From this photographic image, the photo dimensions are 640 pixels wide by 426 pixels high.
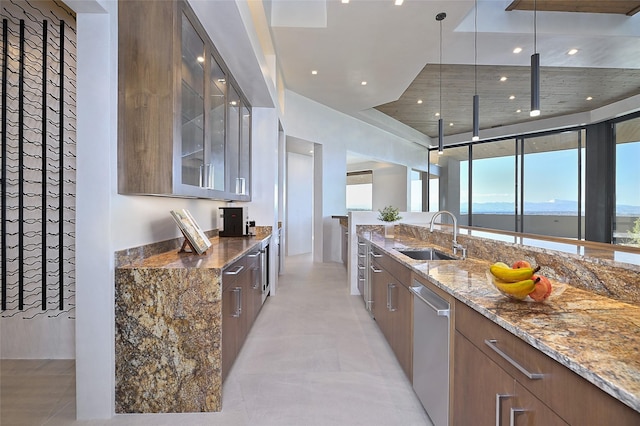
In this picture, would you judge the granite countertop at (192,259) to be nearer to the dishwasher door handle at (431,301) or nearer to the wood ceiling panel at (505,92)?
the dishwasher door handle at (431,301)

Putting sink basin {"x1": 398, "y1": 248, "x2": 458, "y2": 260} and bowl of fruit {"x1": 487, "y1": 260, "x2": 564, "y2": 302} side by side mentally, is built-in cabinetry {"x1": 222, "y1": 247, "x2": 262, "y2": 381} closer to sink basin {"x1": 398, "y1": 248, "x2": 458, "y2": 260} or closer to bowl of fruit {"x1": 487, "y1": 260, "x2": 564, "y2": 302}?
sink basin {"x1": 398, "y1": 248, "x2": 458, "y2": 260}

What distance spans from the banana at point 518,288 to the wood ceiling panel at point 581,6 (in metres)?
3.73

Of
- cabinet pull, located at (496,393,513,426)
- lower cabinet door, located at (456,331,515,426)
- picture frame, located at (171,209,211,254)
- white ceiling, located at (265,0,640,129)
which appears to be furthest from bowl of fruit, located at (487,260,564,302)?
white ceiling, located at (265,0,640,129)

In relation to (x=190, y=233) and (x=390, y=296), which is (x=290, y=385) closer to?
(x=390, y=296)

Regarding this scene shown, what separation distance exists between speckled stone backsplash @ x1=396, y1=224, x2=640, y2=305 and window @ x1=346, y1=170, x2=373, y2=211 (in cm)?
1001

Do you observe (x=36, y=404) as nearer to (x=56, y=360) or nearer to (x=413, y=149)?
(x=56, y=360)

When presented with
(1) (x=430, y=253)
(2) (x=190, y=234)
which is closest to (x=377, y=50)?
(1) (x=430, y=253)

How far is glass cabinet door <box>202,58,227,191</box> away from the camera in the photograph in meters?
2.61

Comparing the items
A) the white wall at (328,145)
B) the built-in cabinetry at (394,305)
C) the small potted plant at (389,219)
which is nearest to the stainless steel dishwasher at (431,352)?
the built-in cabinetry at (394,305)

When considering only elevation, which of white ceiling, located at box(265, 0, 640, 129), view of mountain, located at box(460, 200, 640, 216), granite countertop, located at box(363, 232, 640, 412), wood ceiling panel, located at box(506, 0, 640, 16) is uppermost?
wood ceiling panel, located at box(506, 0, 640, 16)

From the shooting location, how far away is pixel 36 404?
1948 mm

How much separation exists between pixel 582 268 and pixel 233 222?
3.20m

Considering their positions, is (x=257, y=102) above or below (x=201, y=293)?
above

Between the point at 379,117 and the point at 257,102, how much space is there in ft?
15.5
